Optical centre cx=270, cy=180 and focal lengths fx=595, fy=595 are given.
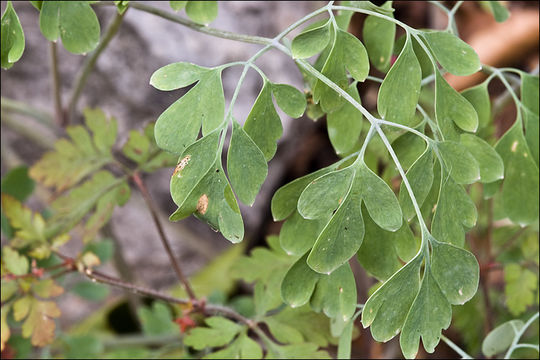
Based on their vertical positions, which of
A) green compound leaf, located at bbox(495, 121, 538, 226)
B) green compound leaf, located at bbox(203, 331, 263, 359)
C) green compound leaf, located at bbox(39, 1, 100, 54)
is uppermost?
green compound leaf, located at bbox(39, 1, 100, 54)

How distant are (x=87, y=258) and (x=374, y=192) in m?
0.56

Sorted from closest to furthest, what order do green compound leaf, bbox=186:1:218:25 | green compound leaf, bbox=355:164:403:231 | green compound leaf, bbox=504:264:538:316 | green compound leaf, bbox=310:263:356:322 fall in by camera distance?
1. green compound leaf, bbox=355:164:403:231
2. green compound leaf, bbox=310:263:356:322
3. green compound leaf, bbox=186:1:218:25
4. green compound leaf, bbox=504:264:538:316

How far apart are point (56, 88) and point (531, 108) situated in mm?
922

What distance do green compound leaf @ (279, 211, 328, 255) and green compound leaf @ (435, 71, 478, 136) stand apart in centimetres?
21

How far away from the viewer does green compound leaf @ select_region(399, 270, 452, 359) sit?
25.5 inches

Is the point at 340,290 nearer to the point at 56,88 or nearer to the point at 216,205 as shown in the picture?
the point at 216,205

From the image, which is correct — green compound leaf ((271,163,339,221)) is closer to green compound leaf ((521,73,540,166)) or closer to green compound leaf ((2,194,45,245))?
green compound leaf ((521,73,540,166))

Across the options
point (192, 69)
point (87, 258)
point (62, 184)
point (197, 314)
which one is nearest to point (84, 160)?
point (62, 184)

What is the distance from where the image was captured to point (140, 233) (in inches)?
85.7

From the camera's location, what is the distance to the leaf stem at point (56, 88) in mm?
1136

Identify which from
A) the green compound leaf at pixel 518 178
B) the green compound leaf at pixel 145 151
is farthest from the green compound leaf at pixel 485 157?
the green compound leaf at pixel 145 151

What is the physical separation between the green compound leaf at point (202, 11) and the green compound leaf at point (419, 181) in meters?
0.36

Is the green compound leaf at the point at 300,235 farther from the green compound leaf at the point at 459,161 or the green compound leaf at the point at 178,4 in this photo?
the green compound leaf at the point at 178,4

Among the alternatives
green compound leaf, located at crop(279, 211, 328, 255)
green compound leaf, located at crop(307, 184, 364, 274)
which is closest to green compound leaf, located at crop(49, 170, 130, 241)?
green compound leaf, located at crop(279, 211, 328, 255)
